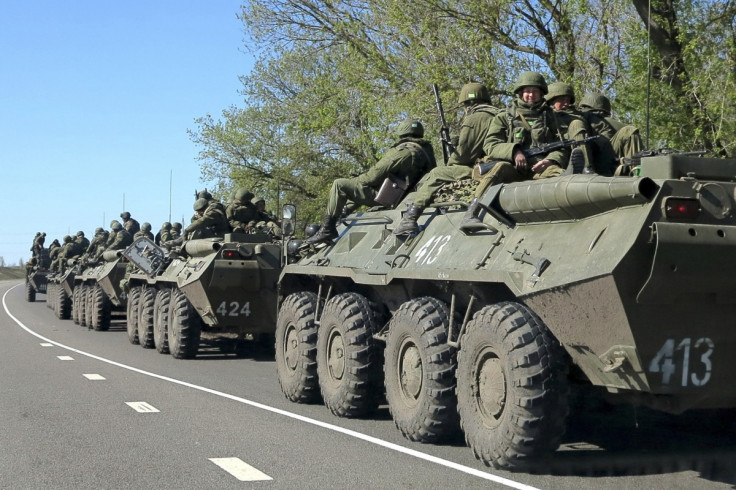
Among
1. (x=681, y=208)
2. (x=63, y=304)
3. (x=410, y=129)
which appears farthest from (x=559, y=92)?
(x=63, y=304)

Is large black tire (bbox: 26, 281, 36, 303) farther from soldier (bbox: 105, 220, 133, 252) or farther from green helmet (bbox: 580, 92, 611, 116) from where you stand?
green helmet (bbox: 580, 92, 611, 116)

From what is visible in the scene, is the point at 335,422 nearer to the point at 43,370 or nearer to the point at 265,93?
the point at 43,370

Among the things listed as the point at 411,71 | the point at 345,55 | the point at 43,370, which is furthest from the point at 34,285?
the point at 43,370

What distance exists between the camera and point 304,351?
36.4ft

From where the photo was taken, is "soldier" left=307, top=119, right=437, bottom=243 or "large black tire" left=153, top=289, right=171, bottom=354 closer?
"soldier" left=307, top=119, right=437, bottom=243

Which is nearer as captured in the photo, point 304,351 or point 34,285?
point 304,351

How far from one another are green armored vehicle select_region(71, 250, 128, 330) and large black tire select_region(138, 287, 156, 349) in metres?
4.93

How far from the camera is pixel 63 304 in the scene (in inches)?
1219

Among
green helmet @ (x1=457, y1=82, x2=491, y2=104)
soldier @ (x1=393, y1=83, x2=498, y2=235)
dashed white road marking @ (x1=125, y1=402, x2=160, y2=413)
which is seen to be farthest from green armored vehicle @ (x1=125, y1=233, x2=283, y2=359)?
soldier @ (x1=393, y1=83, x2=498, y2=235)

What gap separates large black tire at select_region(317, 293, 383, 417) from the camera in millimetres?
9938

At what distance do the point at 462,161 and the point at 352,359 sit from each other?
2.02 meters

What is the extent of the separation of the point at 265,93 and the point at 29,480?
2913 cm

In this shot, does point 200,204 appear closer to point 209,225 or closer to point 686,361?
point 209,225

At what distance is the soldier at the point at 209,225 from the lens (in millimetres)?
18344
